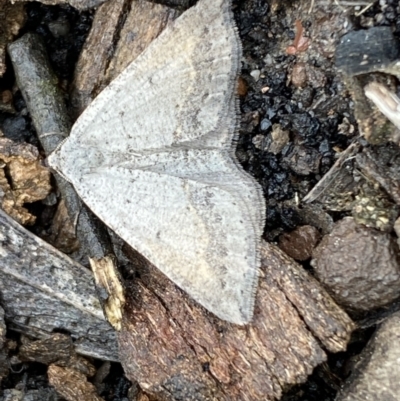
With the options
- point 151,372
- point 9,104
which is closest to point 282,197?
point 151,372

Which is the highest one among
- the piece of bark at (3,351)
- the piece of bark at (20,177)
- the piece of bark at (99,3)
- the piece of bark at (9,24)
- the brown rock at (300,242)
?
the piece of bark at (99,3)

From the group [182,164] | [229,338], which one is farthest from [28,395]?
[182,164]

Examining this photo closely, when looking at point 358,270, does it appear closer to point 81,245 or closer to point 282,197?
point 282,197

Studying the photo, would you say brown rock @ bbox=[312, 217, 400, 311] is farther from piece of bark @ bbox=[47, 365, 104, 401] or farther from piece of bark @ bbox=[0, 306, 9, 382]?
piece of bark @ bbox=[0, 306, 9, 382]

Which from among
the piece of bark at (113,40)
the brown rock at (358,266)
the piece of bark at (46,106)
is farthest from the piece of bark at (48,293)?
the brown rock at (358,266)

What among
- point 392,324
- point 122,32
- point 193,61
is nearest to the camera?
point 392,324

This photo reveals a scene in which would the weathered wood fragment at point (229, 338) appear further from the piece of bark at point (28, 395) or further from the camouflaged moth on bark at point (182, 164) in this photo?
the piece of bark at point (28, 395)

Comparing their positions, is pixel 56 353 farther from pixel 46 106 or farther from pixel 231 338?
pixel 46 106
